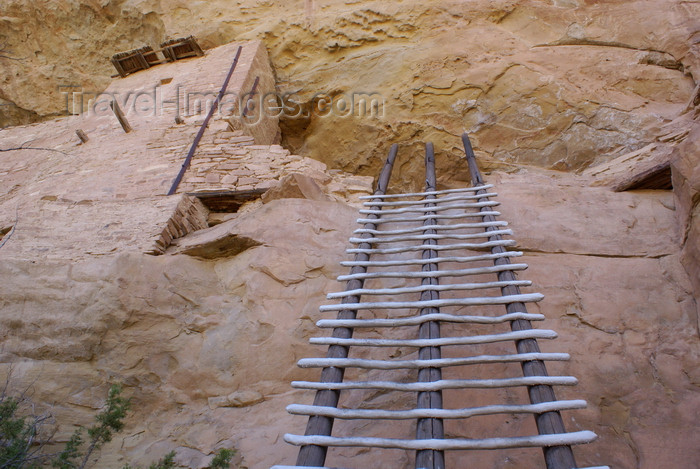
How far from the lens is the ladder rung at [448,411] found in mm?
1620

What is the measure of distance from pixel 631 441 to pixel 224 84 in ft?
17.6

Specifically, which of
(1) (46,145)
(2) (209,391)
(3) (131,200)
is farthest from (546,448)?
(1) (46,145)

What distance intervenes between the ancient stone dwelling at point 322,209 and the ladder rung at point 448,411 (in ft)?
0.99

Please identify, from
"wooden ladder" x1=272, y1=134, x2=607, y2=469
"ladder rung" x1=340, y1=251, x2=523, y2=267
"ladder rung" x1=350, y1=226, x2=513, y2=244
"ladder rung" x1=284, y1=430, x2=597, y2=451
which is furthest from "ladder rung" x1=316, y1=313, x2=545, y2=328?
"ladder rung" x1=350, y1=226, x2=513, y2=244

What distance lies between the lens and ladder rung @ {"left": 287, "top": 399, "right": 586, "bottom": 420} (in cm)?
162

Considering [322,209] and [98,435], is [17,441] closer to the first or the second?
[98,435]

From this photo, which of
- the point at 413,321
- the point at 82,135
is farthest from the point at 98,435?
the point at 82,135

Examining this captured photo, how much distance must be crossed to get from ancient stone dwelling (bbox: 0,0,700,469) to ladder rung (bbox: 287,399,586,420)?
301 mm

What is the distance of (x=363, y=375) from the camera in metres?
2.31

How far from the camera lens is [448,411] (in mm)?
1671

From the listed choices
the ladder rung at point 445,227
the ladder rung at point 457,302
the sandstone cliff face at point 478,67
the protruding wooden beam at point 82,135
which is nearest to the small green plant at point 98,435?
the ladder rung at point 457,302

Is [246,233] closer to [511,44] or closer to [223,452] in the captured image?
[223,452]

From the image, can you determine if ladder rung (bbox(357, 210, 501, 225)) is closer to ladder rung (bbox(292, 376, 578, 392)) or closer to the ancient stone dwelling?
the ancient stone dwelling

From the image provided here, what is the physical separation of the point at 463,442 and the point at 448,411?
127 mm
